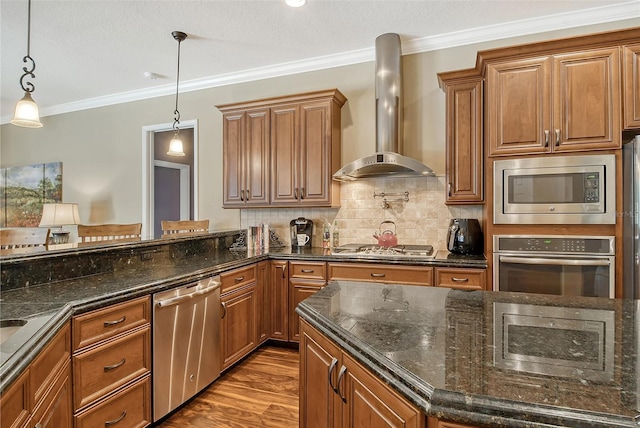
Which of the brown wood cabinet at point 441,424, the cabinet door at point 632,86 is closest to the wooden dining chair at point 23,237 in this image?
the brown wood cabinet at point 441,424

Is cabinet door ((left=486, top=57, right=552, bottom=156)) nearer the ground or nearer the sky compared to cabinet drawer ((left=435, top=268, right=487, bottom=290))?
nearer the sky

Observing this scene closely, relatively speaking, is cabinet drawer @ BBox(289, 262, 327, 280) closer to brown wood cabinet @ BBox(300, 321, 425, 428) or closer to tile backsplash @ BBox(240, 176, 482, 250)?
tile backsplash @ BBox(240, 176, 482, 250)

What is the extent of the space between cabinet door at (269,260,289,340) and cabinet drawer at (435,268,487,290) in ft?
4.29

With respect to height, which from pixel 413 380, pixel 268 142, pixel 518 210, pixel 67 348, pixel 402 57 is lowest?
pixel 67 348

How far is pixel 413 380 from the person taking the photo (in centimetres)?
75

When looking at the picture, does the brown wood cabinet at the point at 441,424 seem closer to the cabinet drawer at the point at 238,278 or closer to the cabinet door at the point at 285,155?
the cabinet drawer at the point at 238,278

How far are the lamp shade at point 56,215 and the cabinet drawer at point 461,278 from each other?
4.51 m

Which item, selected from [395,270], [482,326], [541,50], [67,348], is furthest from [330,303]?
[541,50]

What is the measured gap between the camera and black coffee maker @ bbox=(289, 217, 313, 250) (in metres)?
3.58

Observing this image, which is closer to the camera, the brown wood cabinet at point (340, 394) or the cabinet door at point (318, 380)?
the brown wood cabinet at point (340, 394)

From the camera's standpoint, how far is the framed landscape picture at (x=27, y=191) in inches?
202

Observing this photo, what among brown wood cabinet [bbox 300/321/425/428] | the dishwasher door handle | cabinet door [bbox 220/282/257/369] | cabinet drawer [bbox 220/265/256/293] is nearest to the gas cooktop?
cabinet drawer [bbox 220/265/256/293]

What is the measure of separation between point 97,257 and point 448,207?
2826 millimetres

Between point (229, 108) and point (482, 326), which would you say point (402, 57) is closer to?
point (229, 108)
